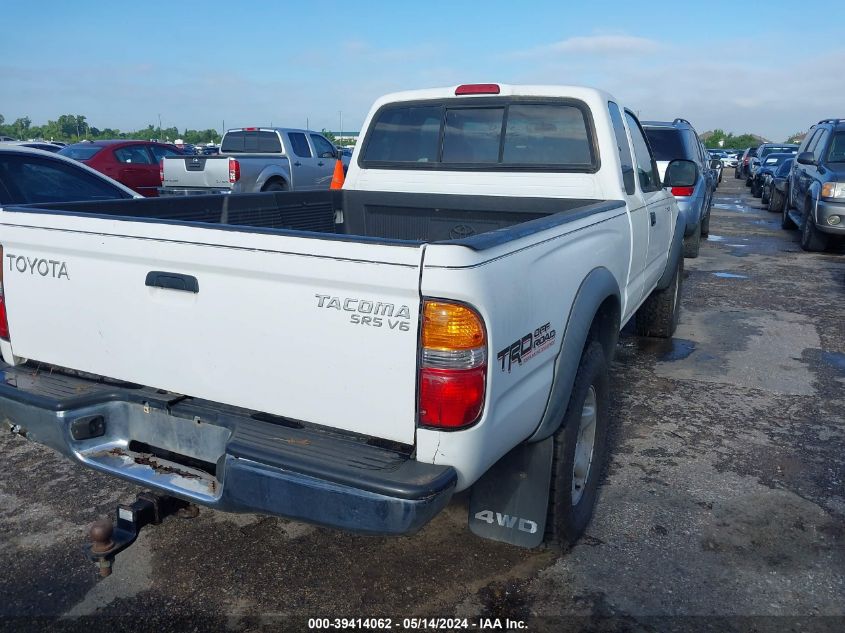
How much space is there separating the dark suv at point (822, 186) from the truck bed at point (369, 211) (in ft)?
27.4

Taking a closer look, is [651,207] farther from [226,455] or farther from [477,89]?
[226,455]

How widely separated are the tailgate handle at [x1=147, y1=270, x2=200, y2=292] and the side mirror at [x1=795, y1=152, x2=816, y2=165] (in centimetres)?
1092

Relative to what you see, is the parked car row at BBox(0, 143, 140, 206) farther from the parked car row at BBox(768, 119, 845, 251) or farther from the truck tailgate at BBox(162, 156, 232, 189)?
the parked car row at BBox(768, 119, 845, 251)

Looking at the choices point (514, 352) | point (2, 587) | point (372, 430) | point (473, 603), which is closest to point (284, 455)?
point (372, 430)

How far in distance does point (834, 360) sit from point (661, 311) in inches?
56.5

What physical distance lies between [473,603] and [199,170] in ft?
39.9

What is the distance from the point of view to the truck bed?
3.76m

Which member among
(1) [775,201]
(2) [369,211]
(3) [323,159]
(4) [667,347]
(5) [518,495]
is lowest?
(4) [667,347]

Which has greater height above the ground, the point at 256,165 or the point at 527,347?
the point at 256,165

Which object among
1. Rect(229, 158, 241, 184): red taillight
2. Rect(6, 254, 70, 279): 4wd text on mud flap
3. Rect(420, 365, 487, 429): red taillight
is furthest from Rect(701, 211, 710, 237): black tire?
Rect(6, 254, 70, 279): 4wd text on mud flap

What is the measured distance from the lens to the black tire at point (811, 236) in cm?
1166

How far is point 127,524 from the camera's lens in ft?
8.55

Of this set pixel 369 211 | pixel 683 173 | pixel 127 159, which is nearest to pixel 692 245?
pixel 683 173

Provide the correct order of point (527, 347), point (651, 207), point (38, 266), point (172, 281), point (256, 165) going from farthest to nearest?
point (256, 165) → point (651, 207) → point (38, 266) → point (172, 281) → point (527, 347)
